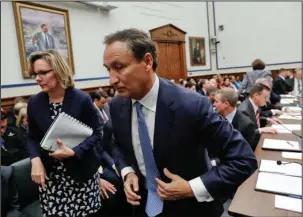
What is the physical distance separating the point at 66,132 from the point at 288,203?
1.22m

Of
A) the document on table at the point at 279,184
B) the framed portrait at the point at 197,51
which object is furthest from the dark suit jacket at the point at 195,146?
the framed portrait at the point at 197,51

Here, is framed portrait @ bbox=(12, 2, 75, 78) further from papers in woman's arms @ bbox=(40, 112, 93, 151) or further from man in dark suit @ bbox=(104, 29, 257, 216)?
man in dark suit @ bbox=(104, 29, 257, 216)

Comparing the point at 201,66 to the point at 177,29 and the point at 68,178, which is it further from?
the point at 68,178

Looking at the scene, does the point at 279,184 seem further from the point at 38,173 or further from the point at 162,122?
the point at 38,173

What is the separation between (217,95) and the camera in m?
2.98

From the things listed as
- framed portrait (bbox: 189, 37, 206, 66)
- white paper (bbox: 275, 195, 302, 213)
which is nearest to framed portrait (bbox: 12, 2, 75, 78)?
white paper (bbox: 275, 195, 302, 213)

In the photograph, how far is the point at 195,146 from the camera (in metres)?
1.08

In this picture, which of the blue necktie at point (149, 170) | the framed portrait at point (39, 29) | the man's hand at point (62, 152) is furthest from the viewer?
the framed portrait at point (39, 29)

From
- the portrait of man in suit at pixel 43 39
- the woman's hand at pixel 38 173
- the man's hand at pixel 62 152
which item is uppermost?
the portrait of man in suit at pixel 43 39

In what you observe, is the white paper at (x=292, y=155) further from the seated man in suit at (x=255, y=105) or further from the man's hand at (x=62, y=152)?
the man's hand at (x=62, y=152)

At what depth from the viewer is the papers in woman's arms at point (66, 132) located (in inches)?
56.9

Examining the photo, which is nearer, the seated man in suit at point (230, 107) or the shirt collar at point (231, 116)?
the seated man in suit at point (230, 107)

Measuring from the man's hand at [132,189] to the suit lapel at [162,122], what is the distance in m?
0.17

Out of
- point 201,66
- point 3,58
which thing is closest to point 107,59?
point 3,58
